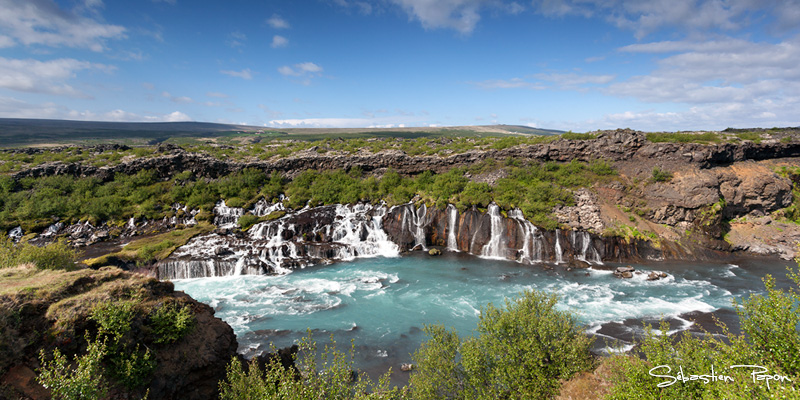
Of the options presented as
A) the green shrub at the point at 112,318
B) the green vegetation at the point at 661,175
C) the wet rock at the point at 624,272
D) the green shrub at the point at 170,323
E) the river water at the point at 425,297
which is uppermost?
the green vegetation at the point at 661,175

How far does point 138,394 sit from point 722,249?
53.1 meters

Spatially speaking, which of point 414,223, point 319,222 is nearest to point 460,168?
point 414,223

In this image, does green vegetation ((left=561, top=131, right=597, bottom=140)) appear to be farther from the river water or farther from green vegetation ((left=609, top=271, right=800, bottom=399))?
green vegetation ((left=609, top=271, right=800, bottom=399))

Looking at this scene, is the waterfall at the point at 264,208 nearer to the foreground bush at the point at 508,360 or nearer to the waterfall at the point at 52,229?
the waterfall at the point at 52,229

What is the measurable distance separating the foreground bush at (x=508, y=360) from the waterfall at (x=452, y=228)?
25043mm

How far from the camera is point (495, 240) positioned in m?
37.7

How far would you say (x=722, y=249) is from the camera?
35.5 metres

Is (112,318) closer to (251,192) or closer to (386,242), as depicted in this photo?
(386,242)

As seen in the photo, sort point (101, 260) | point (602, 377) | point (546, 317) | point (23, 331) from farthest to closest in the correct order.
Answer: point (101, 260) → point (546, 317) → point (602, 377) → point (23, 331)

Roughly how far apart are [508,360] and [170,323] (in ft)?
47.6

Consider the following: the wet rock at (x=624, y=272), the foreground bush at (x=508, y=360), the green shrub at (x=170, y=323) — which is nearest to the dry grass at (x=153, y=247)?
the green shrub at (x=170, y=323)

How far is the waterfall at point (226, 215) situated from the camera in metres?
42.5

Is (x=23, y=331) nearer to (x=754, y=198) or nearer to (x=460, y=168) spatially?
(x=460, y=168)

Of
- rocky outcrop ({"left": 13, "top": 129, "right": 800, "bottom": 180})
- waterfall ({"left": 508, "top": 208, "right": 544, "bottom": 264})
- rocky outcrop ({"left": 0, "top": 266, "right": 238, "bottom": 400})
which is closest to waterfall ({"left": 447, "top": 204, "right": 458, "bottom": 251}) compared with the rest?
waterfall ({"left": 508, "top": 208, "right": 544, "bottom": 264})
